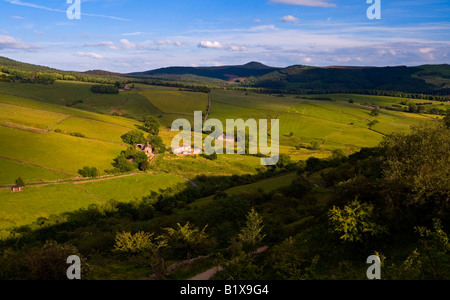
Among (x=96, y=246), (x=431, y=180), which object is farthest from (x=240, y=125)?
(x=431, y=180)

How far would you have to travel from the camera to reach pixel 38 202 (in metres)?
67.4

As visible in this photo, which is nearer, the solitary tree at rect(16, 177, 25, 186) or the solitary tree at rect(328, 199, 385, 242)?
the solitary tree at rect(328, 199, 385, 242)

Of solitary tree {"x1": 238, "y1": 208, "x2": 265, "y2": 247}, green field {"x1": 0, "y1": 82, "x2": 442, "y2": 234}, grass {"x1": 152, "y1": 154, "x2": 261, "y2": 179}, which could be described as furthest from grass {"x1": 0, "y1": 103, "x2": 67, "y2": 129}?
solitary tree {"x1": 238, "y1": 208, "x2": 265, "y2": 247}

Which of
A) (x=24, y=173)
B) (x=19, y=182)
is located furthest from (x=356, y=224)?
(x=24, y=173)

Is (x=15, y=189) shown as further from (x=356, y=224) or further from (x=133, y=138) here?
(x=356, y=224)

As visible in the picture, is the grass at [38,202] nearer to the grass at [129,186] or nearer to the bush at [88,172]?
the grass at [129,186]

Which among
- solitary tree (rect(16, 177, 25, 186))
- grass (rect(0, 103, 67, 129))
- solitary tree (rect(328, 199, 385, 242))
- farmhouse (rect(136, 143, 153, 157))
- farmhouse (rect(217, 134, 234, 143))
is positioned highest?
grass (rect(0, 103, 67, 129))

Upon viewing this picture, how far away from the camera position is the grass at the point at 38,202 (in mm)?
61094

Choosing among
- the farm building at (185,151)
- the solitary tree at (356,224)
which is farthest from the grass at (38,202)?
the solitary tree at (356,224)

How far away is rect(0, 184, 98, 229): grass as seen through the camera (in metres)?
61.1

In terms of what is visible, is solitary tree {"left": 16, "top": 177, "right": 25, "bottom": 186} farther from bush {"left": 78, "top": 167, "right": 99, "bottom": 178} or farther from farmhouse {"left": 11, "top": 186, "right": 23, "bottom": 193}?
bush {"left": 78, "top": 167, "right": 99, "bottom": 178}

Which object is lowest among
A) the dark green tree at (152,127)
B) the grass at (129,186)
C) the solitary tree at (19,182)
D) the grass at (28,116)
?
the grass at (129,186)

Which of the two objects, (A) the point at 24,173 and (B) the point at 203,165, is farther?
(B) the point at 203,165
